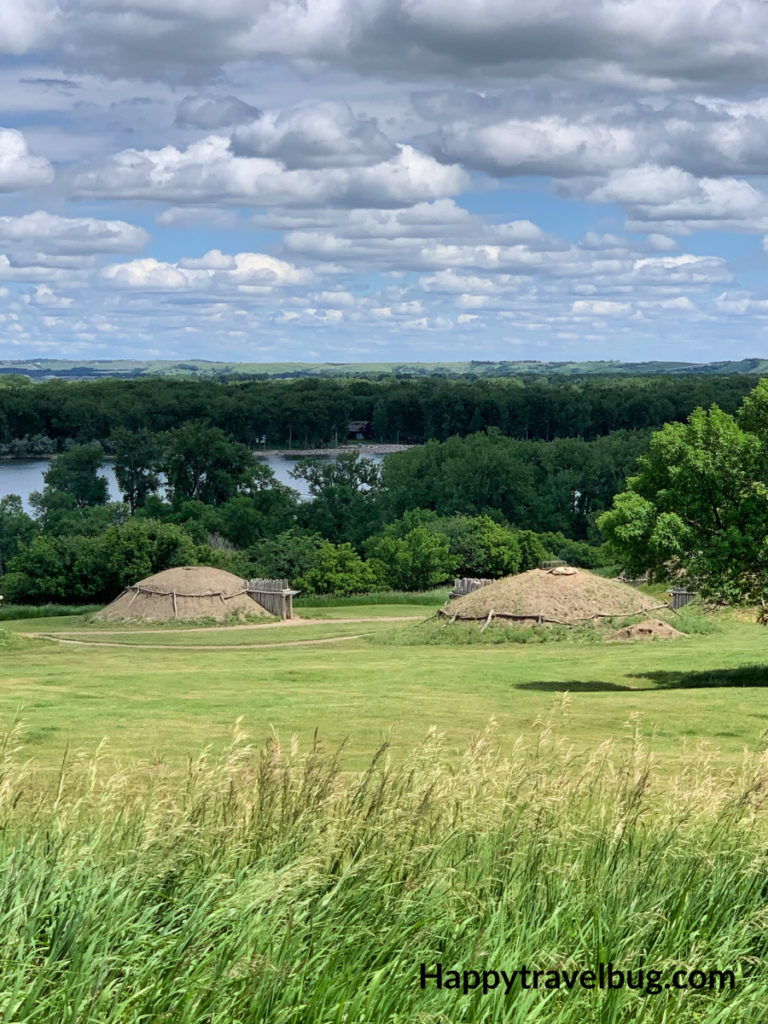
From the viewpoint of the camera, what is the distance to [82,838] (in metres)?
7.32

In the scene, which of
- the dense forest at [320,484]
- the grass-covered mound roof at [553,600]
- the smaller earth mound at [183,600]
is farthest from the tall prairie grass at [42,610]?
the grass-covered mound roof at [553,600]

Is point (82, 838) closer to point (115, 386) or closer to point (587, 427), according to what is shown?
point (587, 427)

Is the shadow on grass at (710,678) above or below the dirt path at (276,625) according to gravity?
above

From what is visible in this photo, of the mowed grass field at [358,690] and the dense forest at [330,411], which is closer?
the mowed grass field at [358,690]

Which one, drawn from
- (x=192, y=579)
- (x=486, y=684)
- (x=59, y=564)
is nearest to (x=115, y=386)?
(x=59, y=564)

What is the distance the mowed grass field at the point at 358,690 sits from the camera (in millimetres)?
18406

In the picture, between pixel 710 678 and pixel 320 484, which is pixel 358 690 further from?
pixel 320 484

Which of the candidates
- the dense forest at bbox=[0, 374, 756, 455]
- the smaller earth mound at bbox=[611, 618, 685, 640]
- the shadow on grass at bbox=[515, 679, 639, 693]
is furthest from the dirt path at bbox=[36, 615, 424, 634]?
the dense forest at bbox=[0, 374, 756, 455]

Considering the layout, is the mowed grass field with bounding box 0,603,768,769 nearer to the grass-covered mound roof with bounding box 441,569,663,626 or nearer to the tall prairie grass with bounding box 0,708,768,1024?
the tall prairie grass with bounding box 0,708,768,1024

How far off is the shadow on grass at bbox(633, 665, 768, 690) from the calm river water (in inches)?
3608

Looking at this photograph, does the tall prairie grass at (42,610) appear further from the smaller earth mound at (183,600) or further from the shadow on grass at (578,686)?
the shadow on grass at (578,686)

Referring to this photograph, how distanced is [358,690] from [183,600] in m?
28.8

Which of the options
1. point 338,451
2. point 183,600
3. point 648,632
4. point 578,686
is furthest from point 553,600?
point 338,451

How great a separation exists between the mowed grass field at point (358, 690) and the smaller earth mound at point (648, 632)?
0.65m
